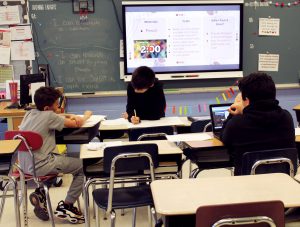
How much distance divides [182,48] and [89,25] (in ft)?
4.06

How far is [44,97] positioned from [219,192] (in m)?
2.02

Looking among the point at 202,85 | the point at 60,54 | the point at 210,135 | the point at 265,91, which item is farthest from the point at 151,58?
the point at 265,91

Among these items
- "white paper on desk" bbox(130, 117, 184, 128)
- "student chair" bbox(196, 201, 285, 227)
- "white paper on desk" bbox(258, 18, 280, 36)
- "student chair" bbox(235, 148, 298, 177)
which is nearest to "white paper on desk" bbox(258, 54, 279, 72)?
"white paper on desk" bbox(258, 18, 280, 36)

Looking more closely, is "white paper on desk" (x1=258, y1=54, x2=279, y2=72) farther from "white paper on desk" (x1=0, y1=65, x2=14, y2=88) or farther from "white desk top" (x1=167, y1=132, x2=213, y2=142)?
"white paper on desk" (x1=0, y1=65, x2=14, y2=88)

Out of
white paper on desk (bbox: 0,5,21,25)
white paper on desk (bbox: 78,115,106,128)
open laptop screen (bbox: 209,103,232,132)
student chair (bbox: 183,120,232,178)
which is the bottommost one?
student chair (bbox: 183,120,232,178)

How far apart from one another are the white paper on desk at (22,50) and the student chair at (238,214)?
4280mm

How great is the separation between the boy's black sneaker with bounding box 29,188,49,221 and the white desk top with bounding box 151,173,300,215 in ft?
6.25

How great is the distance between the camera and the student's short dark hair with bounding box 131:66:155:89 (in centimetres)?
394

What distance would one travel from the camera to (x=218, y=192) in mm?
1877

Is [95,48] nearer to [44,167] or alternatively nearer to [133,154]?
[44,167]

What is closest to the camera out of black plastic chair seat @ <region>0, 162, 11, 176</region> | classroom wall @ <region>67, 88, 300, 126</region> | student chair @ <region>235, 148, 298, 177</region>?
student chair @ <region>235, 148, 298, 177</region>

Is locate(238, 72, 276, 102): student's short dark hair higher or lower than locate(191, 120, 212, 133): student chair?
higher

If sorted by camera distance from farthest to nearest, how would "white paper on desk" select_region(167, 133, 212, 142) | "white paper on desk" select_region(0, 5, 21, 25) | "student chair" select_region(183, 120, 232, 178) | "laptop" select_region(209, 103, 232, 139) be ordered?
"white paper on desk" select_region(0, 5, 21, 25) < "laptop" select_region(209, 103, 232, 139) < "student chair" select_region(183, 120, 232, 178) < "white paper on desk" select_region(167, 133, 212, 142)

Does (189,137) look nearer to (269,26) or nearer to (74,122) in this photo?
(74,122)
